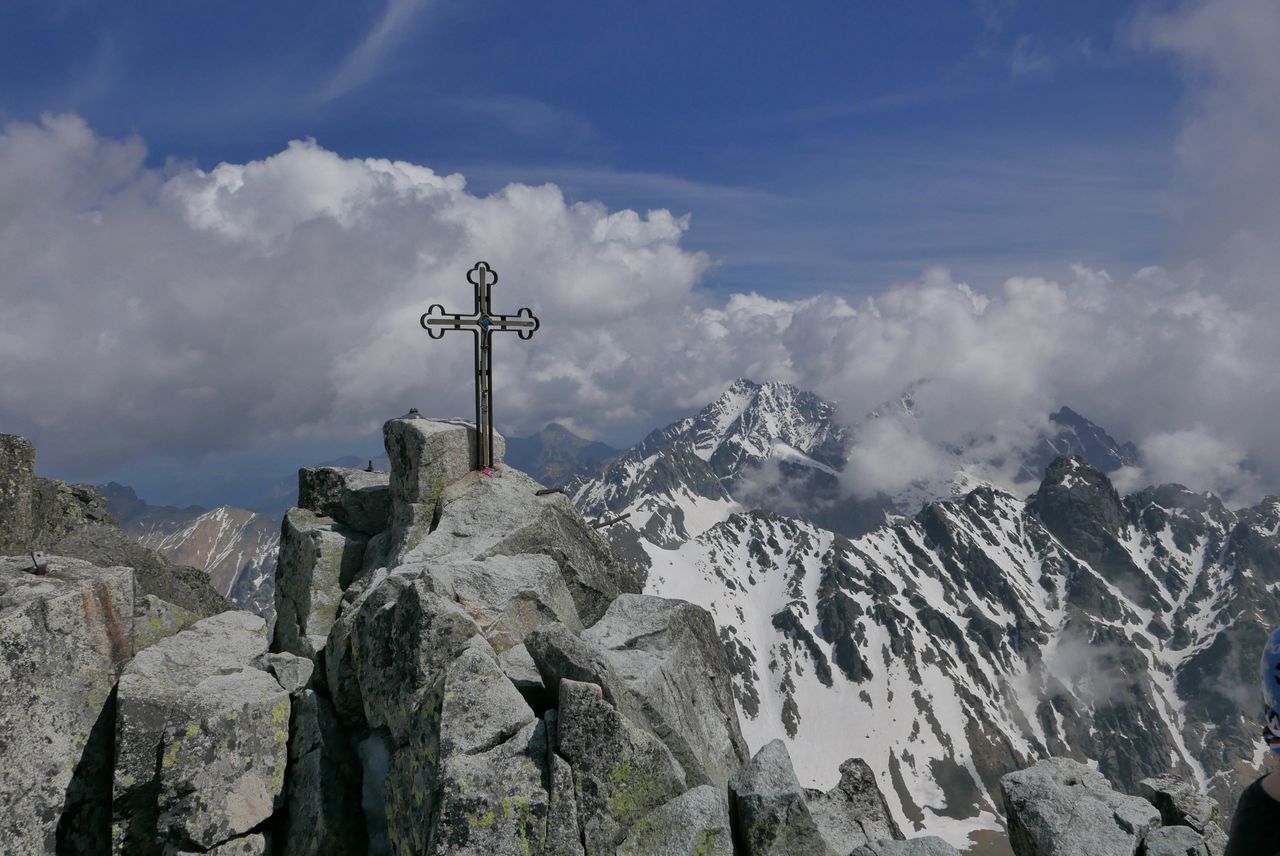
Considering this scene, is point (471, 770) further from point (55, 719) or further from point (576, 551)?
point (576, 551)

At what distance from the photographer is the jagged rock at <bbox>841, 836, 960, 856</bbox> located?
984 centimetres

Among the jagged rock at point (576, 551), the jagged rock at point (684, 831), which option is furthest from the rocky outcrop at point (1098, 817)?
the jagged rock at point (576, 551)

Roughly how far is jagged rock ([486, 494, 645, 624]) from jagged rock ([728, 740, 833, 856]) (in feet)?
25.5

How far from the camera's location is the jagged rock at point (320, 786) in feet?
39.2

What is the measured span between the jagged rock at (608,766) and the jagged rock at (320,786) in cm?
418

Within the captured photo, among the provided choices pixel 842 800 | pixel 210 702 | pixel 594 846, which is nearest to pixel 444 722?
pixel 594 846

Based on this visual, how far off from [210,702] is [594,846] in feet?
22.4

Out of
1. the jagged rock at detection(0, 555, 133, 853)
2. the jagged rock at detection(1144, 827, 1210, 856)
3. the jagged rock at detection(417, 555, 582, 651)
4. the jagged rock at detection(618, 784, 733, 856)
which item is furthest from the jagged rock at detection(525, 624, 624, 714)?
the jagged rock at detection(0, 555, 133, 853)

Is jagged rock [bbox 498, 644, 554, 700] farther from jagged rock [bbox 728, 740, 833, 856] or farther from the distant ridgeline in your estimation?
jagged rock [bbox 728, 740, 833, 856]

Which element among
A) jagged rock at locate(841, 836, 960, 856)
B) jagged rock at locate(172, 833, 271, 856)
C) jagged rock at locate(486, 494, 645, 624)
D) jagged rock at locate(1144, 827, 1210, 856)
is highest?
jagged rock at locate(486, 494, 645, 624)

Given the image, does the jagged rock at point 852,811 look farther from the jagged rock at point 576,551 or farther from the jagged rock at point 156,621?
the jagged rock at point 156,621

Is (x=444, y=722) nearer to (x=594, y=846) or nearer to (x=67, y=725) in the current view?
(x=594, y=846)

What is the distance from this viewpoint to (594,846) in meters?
9.80

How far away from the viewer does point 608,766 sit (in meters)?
10.2
